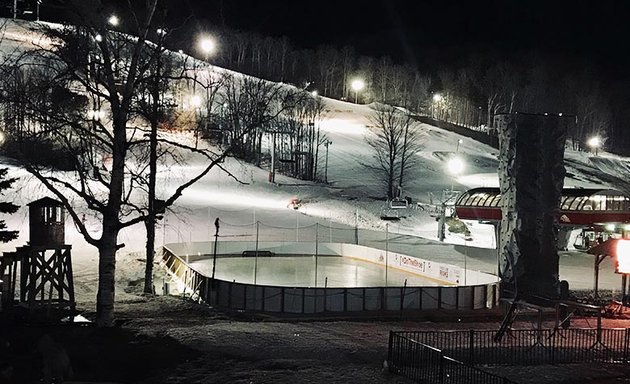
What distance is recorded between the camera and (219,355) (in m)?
15.9

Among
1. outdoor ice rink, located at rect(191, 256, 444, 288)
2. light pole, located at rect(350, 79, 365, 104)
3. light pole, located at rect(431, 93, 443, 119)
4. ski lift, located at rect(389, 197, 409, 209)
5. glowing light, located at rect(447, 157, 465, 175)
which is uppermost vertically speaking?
light pole, located at rect(350, 79, 365, 104)

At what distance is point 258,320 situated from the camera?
23156 mm

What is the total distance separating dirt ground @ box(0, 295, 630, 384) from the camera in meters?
14.1

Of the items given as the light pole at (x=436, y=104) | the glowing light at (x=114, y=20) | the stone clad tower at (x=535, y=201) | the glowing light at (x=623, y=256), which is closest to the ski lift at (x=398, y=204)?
the stone clad tower at (x=535, y=201)

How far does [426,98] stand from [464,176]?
50.8 meters

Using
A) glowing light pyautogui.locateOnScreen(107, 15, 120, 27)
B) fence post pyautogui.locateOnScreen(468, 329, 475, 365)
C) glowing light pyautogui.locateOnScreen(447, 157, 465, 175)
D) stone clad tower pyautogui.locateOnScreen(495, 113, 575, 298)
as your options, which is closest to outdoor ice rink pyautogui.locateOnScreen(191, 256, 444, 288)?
stone clad tower pyautogui.locateOnScreen(495, 113, 575, 298)

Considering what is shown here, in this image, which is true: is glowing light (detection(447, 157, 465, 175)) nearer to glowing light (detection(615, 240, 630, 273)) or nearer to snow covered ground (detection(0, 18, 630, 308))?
snow covered ground (detection(0, 18, 630, 308))

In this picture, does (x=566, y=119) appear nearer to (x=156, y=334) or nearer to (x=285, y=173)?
(x=156, y=334)

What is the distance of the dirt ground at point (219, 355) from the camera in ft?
46.1

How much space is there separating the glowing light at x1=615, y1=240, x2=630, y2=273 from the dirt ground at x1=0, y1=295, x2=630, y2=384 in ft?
22.6

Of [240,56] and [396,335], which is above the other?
[240,56]

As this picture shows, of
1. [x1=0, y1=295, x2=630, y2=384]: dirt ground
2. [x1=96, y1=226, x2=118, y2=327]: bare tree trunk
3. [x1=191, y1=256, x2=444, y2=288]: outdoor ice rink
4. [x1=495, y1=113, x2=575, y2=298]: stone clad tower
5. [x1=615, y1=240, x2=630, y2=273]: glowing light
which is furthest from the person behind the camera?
[x1=191, y1=256, x2=444, y2=288]: outdoor ice rink

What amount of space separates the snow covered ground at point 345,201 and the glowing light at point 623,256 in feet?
28.5

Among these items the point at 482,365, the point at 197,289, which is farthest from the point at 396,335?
the point at 197,289
